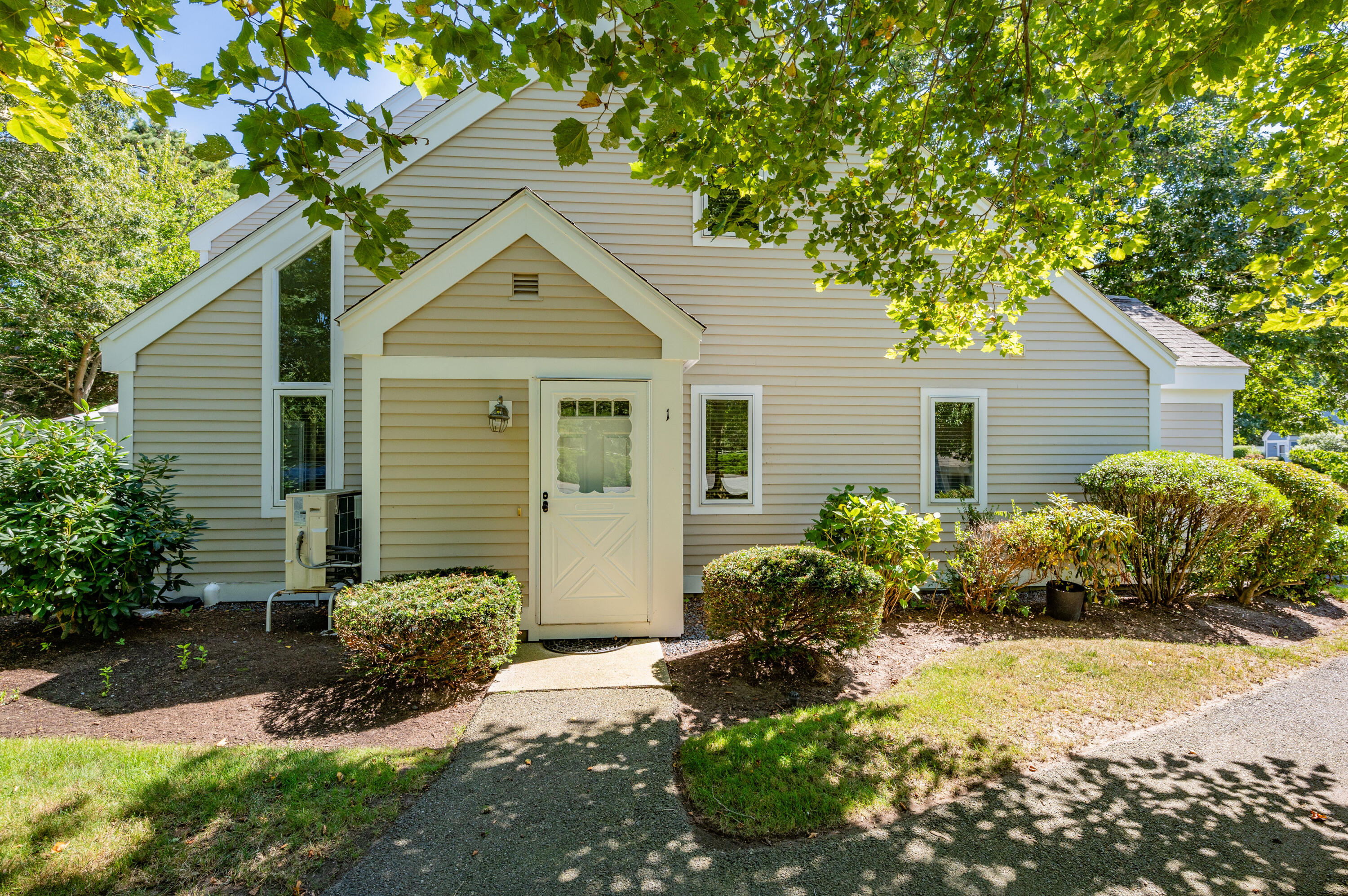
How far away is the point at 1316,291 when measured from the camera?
4.18 m

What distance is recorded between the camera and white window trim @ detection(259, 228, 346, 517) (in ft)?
22.9

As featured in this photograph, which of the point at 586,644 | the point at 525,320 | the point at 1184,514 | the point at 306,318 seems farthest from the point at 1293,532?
the point at 306,318

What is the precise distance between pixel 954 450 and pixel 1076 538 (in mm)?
2071

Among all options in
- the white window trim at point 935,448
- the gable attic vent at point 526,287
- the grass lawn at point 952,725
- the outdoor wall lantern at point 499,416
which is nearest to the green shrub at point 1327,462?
the white window trim at point 935,448

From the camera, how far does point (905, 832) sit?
9.89ft

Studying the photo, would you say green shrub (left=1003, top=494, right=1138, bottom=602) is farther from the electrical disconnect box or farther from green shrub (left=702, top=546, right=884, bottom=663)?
the electrical disconnect box

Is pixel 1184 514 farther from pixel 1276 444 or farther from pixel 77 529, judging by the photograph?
pixel 1276 444

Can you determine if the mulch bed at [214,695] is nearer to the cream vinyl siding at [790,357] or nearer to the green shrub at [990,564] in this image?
the cream vinyl siding at [790,357]

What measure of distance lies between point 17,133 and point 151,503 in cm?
443

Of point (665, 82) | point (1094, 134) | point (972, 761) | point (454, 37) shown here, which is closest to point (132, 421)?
point (454, 37)

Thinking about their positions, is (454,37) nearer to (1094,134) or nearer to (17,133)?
(17,133)

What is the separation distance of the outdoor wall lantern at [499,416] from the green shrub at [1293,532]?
8.42 metres

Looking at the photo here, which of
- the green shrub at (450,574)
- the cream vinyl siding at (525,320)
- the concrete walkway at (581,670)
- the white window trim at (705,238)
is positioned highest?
the white window trim at (705,238)

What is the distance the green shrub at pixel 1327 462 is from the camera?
11969 mm
